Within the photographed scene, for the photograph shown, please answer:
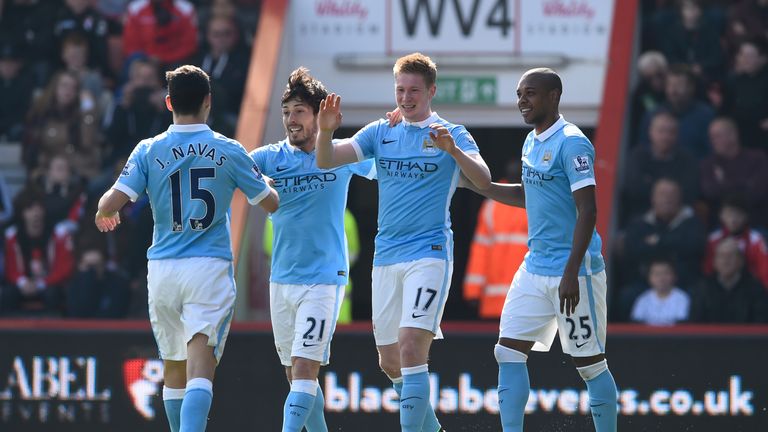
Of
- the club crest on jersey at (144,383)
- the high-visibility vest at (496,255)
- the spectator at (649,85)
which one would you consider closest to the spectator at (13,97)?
the high-visibility vest at (496,255)

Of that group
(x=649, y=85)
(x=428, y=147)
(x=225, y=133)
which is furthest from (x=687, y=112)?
(x=428, y=147)

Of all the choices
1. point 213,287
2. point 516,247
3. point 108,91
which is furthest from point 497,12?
point 213,287

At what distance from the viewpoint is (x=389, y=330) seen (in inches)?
319

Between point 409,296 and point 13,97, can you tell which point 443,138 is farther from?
point 13,97

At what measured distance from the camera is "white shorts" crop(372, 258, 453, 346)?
7.87m

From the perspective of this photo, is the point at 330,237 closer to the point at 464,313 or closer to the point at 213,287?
the point at 213,287

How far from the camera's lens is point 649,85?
1321cm

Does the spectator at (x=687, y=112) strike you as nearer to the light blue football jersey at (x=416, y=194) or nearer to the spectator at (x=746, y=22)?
the spectator at (x=746, y=22)

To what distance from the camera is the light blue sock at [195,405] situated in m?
7.45

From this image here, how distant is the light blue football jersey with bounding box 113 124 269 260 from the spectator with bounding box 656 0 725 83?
706 centimetres

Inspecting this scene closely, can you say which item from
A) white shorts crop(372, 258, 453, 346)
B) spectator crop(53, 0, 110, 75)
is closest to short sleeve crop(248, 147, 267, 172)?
white shorts crop(372, 258, 453, 346)

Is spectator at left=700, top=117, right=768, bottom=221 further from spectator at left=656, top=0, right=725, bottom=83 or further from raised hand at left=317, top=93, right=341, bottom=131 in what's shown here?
raised hand at left=317, top=93, right=341, bottom=131

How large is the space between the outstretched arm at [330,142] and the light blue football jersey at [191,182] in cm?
44

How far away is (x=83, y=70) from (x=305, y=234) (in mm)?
6844
